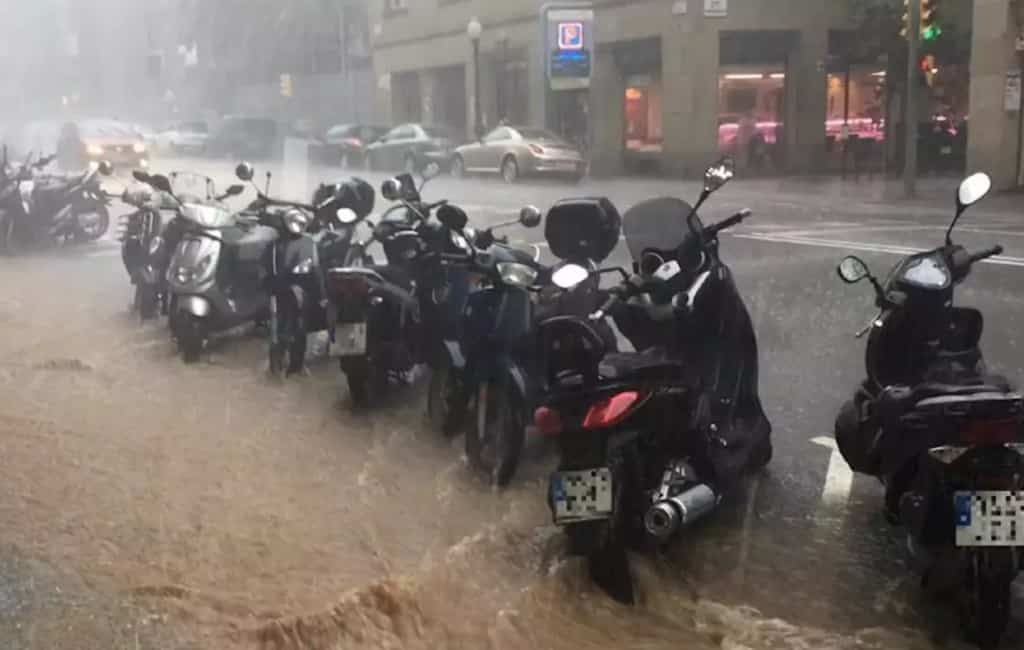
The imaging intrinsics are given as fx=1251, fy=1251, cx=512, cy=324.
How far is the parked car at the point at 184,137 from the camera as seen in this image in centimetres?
3077

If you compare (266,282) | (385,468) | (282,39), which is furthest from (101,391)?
(282,39)

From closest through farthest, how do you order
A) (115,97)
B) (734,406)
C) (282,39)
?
(734,406)
(282,39)
(115,97)

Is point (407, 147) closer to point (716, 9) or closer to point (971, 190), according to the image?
point (716, 9)

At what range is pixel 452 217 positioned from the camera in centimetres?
A: 646

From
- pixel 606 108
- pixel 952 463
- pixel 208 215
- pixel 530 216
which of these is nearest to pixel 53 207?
pixel 208 215

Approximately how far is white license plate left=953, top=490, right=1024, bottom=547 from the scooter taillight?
3.63 m

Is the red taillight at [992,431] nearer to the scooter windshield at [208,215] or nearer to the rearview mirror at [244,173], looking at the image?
the scooter windshield at [208,215]

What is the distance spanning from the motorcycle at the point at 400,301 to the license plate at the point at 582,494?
2.40m

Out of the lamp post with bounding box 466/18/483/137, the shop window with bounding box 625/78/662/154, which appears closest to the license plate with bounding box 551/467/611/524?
the shop window with bounding box 625/78/662/154

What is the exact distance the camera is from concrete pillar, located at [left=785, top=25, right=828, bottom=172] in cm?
2744

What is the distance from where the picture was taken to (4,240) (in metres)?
16.3

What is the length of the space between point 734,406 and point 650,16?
2415 centimetres

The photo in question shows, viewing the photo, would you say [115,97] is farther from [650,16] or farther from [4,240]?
[4,240]

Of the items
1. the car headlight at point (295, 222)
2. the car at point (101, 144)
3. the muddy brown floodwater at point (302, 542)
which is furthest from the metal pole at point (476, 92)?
the muddy brown floodwater at point (302, 542)
